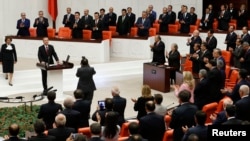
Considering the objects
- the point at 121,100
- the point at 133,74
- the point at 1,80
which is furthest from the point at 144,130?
the point at 133,74

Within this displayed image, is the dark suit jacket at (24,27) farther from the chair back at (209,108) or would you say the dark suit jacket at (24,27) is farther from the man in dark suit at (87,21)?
the chair back at (209,108)

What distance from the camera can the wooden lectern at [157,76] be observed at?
1516 centimetres

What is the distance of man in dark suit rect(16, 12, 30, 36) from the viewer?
1957cm

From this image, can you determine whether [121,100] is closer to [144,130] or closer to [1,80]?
[144,130]

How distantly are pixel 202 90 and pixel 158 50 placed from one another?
5446 millimetres

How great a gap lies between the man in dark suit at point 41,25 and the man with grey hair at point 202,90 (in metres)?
10.3

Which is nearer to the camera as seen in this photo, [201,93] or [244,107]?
[244,107]

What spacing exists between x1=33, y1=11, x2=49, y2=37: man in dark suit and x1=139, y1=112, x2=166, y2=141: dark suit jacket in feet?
41.3

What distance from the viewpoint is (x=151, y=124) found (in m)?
7.71

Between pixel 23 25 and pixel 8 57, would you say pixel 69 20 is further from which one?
pixel 8 57

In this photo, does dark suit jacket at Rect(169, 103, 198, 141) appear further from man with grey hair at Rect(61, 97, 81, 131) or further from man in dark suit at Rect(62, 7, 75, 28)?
man in dark suit at Rect(62, 7, 75, 28)

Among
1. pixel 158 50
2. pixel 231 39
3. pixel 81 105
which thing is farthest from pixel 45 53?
pixel 231 39

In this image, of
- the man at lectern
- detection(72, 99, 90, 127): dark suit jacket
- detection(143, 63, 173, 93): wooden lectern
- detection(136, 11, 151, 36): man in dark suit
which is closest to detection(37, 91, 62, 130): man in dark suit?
detection(72, 99, 90, 127): dark suit jacket

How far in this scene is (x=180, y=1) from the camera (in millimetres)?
24375
